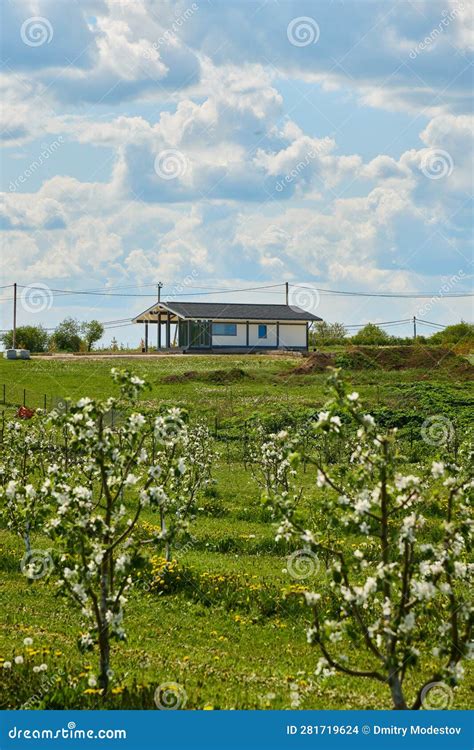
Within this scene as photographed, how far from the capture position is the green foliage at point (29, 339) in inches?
3118

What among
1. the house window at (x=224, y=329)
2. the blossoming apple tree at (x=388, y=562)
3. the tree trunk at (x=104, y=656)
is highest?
the house window at (x=224, y=329)

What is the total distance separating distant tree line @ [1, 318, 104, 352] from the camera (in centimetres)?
7941

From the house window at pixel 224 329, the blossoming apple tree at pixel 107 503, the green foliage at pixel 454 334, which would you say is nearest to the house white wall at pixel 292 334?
the house window at pixel 224 329

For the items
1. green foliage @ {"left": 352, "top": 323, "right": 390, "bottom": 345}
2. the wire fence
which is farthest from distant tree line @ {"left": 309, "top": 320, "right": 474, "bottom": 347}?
the wire fence

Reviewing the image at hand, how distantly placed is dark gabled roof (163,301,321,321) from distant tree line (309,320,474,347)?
4.96 metres

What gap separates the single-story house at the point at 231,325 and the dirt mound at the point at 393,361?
13.4 m

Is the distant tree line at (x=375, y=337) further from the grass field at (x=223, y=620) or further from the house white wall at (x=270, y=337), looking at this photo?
the grass field at (x=223, y=620)

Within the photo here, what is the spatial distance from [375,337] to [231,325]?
16897 millimetres

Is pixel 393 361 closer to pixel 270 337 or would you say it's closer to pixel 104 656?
pixel 270 337

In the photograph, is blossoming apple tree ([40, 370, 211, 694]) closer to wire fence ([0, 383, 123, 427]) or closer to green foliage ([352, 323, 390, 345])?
wire fence ([0, 383, 123, 427])

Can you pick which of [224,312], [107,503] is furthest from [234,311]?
[107,503]

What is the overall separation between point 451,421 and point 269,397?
1347 cm

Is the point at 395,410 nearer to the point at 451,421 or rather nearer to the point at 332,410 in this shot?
the point at 451,421

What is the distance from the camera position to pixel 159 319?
243 ft
